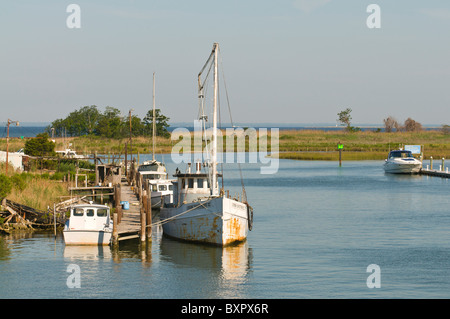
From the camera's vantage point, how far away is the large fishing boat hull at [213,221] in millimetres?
38994

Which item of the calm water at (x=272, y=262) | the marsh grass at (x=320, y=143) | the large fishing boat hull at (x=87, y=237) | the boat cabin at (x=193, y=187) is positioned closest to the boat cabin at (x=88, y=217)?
the large fishing boat hull at (x=87, y=237)

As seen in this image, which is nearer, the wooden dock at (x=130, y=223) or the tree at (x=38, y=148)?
the wooden dock at (x=130, y=223)

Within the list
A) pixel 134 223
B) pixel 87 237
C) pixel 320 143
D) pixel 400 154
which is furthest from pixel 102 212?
pixel 320 143

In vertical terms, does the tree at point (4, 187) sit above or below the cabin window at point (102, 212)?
above

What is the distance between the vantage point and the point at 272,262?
122 ft

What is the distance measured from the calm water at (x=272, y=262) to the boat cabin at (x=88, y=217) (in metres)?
1.36

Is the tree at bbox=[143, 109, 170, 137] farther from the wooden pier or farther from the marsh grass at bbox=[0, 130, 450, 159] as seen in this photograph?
the wooden pier

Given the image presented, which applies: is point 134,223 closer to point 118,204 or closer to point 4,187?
point 118,204

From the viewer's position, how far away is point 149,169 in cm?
7544

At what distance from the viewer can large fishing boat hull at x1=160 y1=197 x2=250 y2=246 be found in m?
39.0

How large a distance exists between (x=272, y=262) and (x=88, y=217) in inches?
459

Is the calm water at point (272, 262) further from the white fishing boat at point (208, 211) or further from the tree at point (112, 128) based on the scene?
the tree at point (112, 128)

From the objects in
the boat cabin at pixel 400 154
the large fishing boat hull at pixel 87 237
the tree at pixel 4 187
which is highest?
the boat cabin at pixel 400 154
